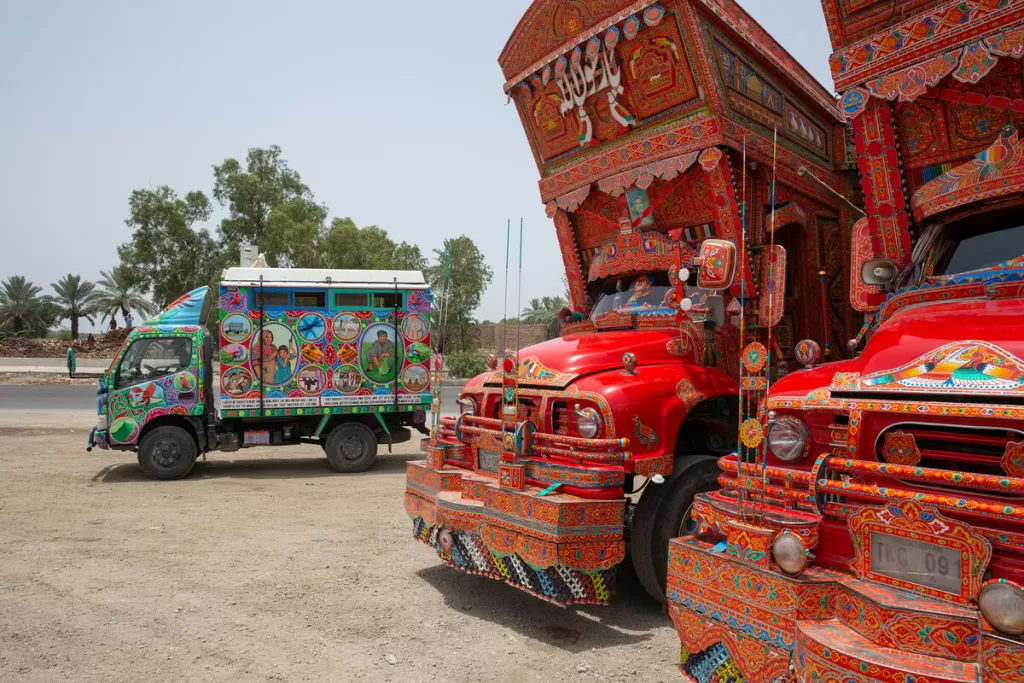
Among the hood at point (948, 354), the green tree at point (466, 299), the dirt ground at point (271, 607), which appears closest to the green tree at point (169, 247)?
the green tree at point (466, 299)

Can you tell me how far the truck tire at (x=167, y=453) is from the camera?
1041cm

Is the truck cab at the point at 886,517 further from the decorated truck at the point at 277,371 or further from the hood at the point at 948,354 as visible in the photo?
the decorated truck at the point at 277,371

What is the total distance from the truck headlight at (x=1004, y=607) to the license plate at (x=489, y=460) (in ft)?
10.8

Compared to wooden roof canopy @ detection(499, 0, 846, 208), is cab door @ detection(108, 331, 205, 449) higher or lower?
lower

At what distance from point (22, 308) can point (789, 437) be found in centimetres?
6449

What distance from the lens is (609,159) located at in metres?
7.12

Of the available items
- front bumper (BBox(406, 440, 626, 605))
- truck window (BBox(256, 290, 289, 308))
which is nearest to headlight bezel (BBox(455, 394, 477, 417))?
front bumper (BBox(406, 440, 626, 605))

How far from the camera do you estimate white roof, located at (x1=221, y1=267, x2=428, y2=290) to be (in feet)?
35.4

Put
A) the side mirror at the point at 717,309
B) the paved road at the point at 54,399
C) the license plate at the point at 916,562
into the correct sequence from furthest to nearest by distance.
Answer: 1. the paved road at the point at 54,399
2. the side mirror at the point at 717,309
3. the license plate at the point at 916,562

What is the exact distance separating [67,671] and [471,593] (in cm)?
267

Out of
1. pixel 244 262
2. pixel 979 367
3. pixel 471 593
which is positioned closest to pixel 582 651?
pixel 471 593

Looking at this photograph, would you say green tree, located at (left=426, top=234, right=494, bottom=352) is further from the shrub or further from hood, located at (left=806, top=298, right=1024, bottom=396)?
hood, located at (left=806, top=298, right=1024, bottom=396)

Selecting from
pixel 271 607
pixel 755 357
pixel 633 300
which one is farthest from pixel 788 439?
pixel 271 607

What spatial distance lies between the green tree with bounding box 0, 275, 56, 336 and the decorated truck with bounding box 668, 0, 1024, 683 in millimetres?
63909
